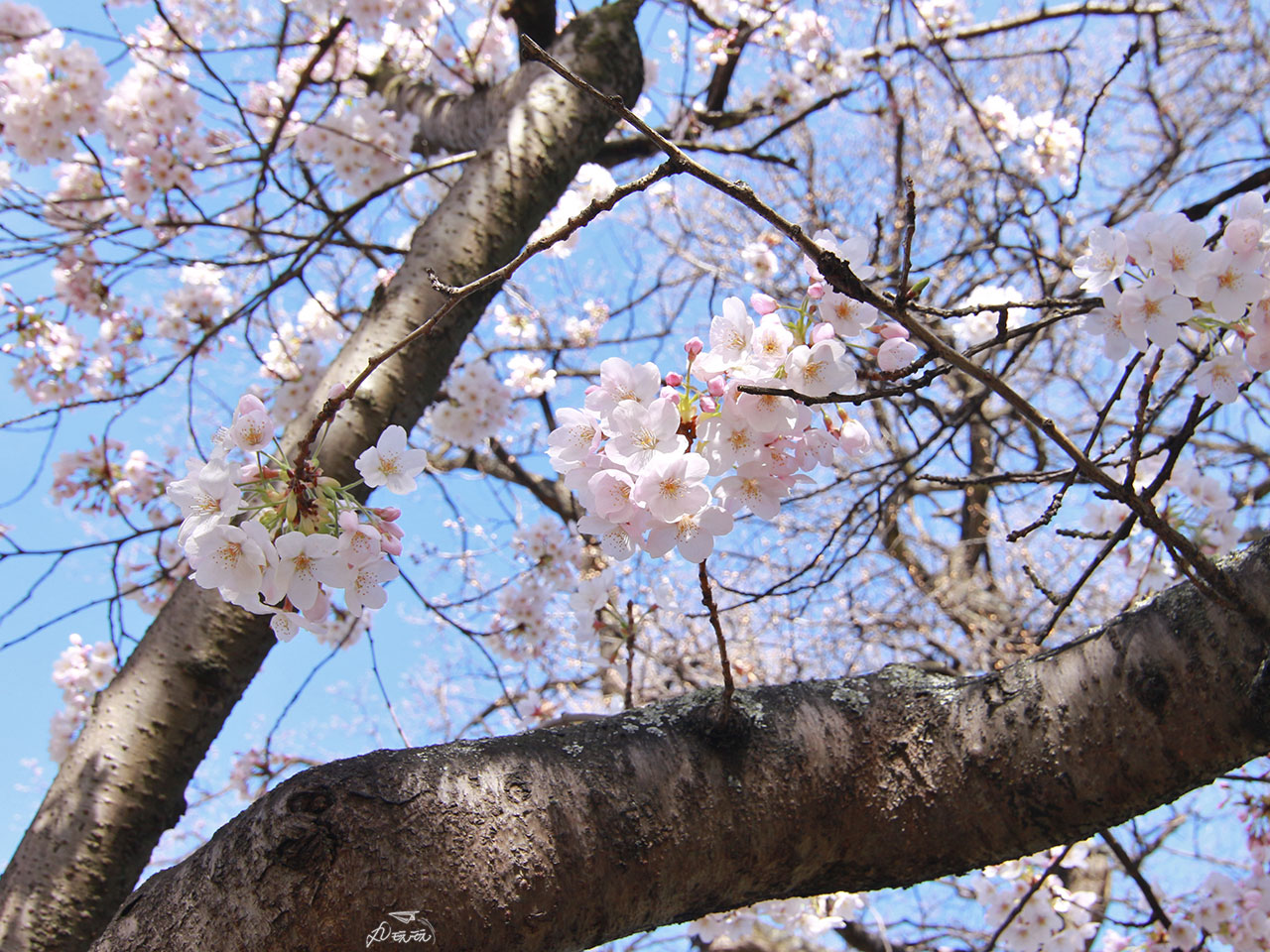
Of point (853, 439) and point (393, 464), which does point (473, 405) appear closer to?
point (393, 464)

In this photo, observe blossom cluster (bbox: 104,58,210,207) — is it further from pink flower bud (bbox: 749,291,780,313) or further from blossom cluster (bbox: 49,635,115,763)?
pink flower bud (bbox: 749,291,780,313)

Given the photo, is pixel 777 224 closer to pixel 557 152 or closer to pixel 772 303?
pixel 772 303

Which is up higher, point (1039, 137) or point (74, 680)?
point (1039, 137)

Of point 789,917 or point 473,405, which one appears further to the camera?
point 473,405

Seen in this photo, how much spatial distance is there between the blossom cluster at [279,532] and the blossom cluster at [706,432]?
0.27 m

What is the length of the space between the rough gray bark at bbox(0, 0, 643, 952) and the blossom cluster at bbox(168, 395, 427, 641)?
685mm

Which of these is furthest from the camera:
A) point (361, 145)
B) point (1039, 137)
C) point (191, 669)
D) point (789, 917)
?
point (1039, 137)

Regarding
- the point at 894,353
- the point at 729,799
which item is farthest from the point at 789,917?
the point at 894,353

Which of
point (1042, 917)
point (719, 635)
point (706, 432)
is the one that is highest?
point (706, 432)

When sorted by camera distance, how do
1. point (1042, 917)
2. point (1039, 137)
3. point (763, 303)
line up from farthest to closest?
point (1039, 137), point (1042, 917), point (763, 303)

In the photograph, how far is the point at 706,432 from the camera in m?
0.86

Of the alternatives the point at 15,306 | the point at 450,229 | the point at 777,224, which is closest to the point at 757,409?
the point at 777,224

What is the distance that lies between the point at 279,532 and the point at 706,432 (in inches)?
22.1

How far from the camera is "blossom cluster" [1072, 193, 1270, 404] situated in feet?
2.81
